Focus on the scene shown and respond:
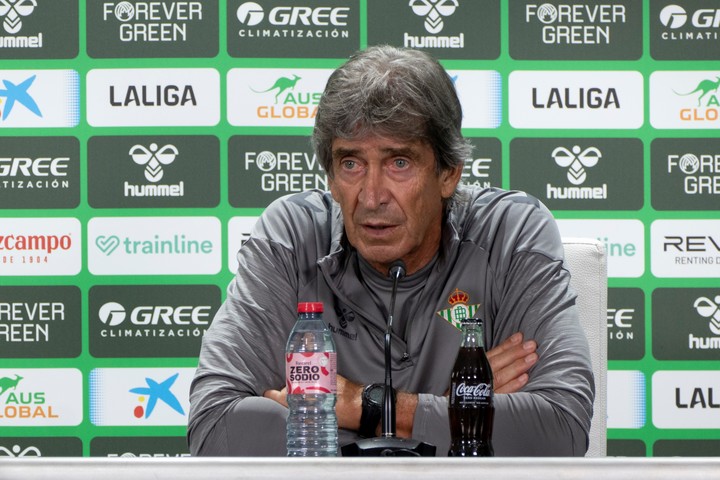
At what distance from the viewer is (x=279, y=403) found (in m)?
1.82

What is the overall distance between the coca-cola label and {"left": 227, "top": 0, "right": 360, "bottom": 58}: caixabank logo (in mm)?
2094

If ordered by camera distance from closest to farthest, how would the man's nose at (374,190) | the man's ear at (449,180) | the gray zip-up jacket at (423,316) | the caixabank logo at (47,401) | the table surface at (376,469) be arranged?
1. the table surface at (376,469)
2. the gray zip-up jacket at (423,316)
3. the man's nose at (374,190)
4. the man's ear at (449,180)
5. the caixabank logo at (47,401)

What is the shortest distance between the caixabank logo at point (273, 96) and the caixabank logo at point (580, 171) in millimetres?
762

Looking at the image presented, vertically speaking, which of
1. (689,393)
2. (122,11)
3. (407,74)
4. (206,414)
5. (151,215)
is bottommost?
(689,393)

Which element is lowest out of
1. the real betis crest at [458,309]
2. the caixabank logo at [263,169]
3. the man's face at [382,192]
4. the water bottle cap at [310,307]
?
the real betis crest at [458,309]

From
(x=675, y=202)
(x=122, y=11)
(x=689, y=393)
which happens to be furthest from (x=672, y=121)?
(x=122, y=11)

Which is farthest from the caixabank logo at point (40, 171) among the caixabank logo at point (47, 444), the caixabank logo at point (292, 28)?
the caixabank logo at point (47, 444)

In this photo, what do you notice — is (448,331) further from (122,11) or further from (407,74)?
(122,11)

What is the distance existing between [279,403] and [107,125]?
1978mm

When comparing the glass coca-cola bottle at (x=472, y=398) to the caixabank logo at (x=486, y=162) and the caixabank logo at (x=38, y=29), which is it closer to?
the caixabank logo at (x=486, y=162)

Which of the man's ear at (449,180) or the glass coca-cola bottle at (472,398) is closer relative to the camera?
the glass coca-cola bottle at (472,398)

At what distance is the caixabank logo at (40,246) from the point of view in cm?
344

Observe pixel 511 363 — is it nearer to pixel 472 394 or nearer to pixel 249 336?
pixel 472 394

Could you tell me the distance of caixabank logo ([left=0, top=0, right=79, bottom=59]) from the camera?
3.49 m
